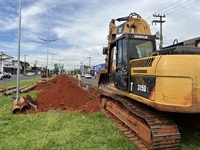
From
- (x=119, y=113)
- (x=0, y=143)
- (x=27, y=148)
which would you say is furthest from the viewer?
(x=119, y=113)

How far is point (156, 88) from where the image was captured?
3668 millimetres

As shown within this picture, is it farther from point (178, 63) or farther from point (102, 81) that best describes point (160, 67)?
point (102, 81)

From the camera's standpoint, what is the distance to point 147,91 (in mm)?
4027

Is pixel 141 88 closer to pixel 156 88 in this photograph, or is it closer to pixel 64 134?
pixel 156 88

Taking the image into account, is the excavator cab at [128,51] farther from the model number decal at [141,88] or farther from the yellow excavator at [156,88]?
the model number decal at [141,88]

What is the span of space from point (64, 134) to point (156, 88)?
2.93m

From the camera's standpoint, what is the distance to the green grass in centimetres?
448

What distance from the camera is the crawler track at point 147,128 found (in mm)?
3883

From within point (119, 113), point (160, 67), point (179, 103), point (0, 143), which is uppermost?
point (160, 67)

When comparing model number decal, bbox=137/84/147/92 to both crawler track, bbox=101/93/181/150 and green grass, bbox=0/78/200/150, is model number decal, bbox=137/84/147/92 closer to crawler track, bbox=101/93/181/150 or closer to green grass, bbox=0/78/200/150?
crawler track, bbox=101/93/181/150

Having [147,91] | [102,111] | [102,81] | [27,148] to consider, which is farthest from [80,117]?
[147,91]

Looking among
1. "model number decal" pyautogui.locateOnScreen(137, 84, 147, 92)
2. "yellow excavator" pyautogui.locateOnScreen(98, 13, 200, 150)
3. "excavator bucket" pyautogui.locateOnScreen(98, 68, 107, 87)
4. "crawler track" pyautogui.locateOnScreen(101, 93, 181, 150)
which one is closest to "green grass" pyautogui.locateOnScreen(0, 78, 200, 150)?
"crawler track" pyautogui.locateOnScreen(101, 93, 181, 150)

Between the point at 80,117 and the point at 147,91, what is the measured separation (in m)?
3.63

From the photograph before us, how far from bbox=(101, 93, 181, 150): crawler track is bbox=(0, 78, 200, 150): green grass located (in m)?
0.27
